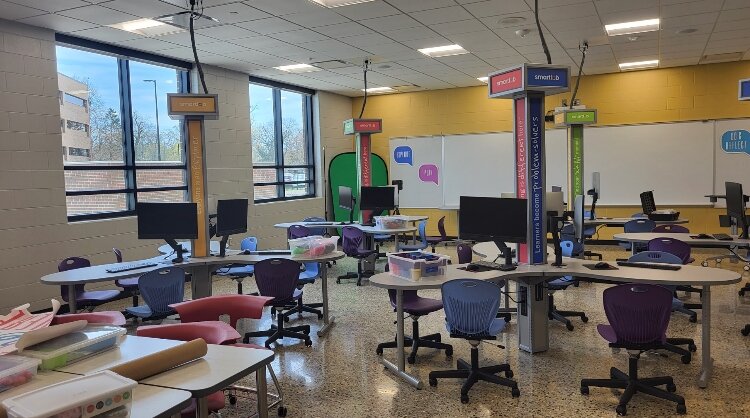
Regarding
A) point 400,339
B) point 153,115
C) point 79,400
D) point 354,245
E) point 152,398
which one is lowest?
point 400,339

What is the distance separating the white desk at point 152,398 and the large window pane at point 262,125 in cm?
840

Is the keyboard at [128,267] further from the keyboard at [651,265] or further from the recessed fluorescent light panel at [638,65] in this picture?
the recessed fluorescent light panel at [638,65]

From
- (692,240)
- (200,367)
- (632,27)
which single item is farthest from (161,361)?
(632,27)

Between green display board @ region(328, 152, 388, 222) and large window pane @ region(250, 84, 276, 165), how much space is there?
1760mm

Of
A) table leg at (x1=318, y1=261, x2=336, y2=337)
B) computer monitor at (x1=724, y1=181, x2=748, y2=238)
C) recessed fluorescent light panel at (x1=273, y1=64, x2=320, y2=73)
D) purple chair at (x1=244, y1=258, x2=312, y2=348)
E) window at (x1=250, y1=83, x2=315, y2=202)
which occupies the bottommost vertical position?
table leg at (x1=318, y1=261, x2=336, y2=337)

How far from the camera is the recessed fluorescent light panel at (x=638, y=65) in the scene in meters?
9.98

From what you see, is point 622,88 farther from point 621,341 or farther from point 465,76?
point 621,341

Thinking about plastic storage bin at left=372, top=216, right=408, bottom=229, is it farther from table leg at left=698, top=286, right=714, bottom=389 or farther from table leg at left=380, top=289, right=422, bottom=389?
table leg at left=698, top=286, right=714, bottom=389

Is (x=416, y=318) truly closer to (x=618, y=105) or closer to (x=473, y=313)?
(x=473, y=313)

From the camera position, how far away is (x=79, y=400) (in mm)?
1672

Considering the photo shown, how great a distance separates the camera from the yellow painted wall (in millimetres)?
10211

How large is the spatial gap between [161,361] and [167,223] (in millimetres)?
3500

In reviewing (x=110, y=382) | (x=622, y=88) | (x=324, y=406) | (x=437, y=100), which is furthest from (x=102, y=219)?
(x=622, y=88)

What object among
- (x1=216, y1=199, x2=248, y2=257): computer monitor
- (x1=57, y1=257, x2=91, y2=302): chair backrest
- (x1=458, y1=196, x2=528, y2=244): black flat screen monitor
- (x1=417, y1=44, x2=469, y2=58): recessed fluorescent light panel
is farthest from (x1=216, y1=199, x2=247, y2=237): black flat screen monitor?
(x1=417, y1=44, x2=469, y2=58): recessed fluorescent light panel
